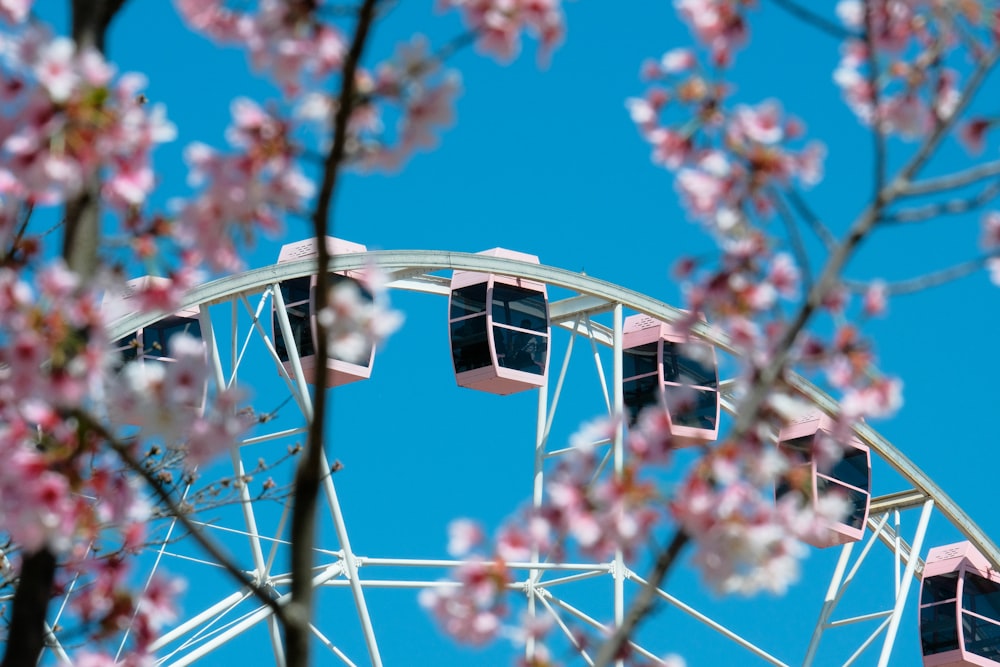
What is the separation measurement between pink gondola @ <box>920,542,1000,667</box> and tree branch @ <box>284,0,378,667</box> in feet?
87.0

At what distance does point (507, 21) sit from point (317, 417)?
3.48 ft

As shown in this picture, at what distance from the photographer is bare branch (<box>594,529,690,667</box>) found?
3586mm

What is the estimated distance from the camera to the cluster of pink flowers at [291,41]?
3.75 m

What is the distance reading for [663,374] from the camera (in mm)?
23984

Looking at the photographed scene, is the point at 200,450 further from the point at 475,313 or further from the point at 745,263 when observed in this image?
the point at 475,313

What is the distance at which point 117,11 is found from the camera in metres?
4.28

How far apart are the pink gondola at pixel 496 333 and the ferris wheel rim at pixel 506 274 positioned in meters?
0.44

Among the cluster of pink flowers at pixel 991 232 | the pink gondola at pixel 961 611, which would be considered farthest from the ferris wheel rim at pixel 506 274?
the cluster of pink flowers at pixel 991 232

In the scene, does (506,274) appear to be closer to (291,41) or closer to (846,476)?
(846,476)

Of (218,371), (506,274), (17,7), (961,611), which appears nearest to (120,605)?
(17,7)

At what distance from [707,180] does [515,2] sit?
762mm

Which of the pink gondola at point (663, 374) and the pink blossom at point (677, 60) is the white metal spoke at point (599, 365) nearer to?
the pink gondola at point (663, 374)

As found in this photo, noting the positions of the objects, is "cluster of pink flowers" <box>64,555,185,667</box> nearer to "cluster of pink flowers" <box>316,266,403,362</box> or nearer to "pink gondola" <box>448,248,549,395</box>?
"cluster of pink flowers" <box>316,266,403,362</box>

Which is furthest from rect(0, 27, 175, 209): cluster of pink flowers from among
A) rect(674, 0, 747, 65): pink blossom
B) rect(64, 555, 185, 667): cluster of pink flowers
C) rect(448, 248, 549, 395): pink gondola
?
rect(448, 248, 549, 395): pink gondola
